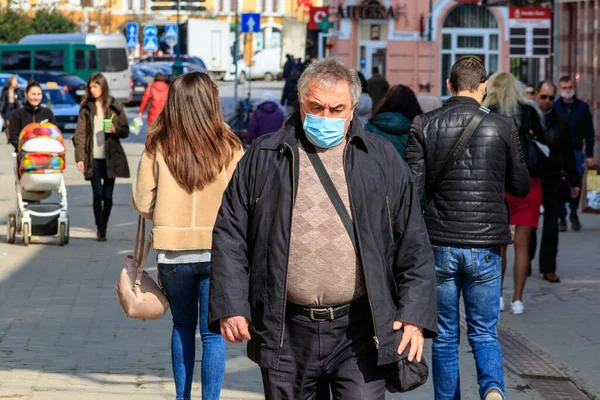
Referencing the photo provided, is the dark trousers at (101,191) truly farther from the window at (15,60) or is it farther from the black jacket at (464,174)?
the window at (15,60)

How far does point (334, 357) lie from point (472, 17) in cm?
3970

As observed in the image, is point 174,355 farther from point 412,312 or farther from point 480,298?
point 412,312

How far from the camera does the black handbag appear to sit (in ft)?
14.8

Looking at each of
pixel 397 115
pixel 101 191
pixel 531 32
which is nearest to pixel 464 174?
pixel 397 115

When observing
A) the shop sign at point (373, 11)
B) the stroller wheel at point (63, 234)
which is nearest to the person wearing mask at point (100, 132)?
the stroller wheel at point (63, 234)

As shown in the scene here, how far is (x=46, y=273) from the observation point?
1157 centimetres

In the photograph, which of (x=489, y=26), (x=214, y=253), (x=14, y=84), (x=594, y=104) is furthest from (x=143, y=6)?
(x=214, y=253)

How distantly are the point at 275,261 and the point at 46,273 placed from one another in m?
7.38

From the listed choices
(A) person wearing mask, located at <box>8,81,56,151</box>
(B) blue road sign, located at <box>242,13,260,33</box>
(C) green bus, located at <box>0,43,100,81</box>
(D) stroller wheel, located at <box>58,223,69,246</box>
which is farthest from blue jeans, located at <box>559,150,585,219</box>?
(C) green bus, located at <box>0,43,100,81</box>

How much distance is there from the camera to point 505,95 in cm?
887

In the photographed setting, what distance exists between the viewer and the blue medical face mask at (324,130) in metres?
4.52

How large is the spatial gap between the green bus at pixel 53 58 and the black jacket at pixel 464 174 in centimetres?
4361

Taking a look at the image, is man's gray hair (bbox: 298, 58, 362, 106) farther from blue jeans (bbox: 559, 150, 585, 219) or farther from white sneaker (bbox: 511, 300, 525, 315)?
blue jeans (bbox: 559, 150, 585, 219)

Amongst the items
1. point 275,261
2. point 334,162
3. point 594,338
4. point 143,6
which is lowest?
point 594,338
